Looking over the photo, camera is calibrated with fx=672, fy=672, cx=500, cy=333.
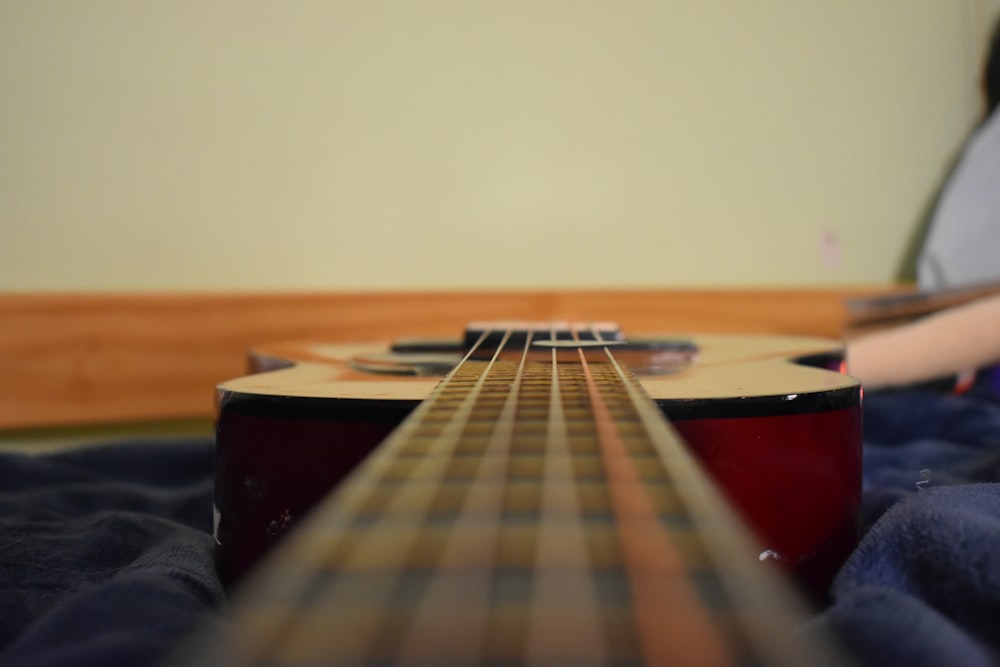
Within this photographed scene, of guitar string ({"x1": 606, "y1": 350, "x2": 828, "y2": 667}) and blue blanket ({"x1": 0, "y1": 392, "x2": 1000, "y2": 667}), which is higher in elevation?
guitar string ({"x1": 606, "y1": 350, "x2": 828, "y2": 667})

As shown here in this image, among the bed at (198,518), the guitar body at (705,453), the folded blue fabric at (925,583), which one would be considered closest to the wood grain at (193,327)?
the bed at (198,518)

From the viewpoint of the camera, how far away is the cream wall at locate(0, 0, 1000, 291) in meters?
0.90

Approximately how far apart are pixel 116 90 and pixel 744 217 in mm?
957

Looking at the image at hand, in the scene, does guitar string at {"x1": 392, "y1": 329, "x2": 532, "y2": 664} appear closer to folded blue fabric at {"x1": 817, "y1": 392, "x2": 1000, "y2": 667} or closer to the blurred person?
folded blue fabric at {"x1": 817, "y1": 392, "x2": 1000, "y2": 667}

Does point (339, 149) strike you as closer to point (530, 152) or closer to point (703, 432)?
point (530, 152)

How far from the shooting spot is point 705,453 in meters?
0.34

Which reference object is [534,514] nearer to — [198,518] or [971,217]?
[198,518]

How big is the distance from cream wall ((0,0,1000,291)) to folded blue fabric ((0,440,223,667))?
358 mm

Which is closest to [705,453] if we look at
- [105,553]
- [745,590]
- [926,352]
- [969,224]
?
[745,590]

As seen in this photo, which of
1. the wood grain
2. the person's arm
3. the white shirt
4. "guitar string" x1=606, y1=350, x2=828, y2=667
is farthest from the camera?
the white shirt

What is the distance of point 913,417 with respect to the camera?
2.37 ft

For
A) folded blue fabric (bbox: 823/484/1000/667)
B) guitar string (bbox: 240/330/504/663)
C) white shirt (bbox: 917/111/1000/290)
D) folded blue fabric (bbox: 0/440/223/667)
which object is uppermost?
white shirt (bbox: 917/111/1000/290)

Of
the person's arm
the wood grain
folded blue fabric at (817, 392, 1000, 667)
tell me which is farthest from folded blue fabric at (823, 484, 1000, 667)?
the wood grain

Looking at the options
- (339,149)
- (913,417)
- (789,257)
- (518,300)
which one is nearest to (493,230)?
(518,300)
